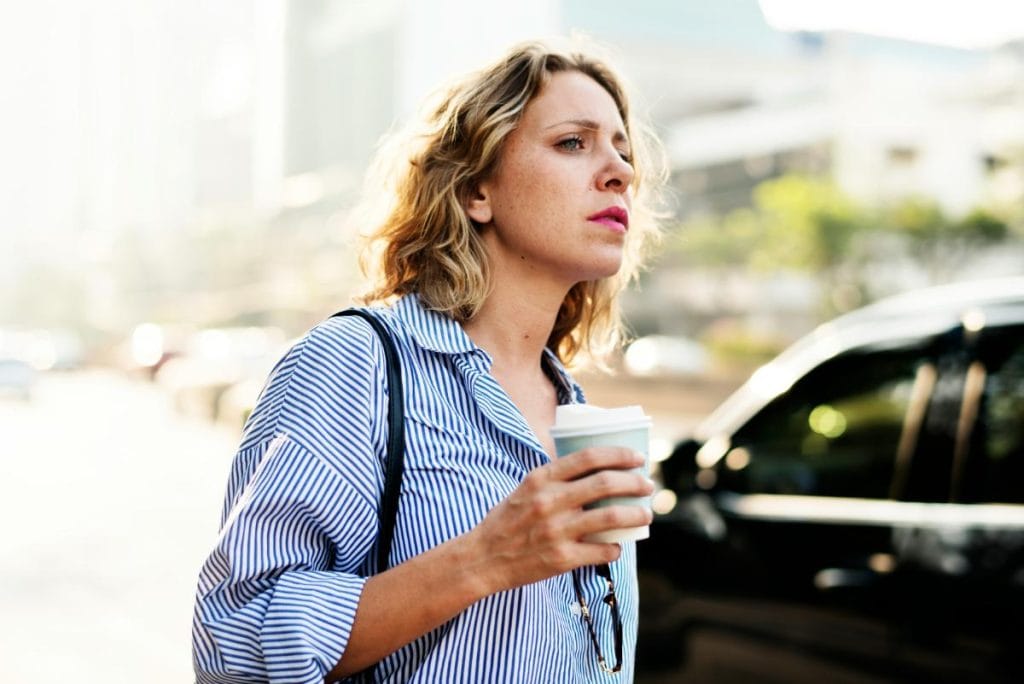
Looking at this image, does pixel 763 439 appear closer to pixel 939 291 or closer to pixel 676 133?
pixel 939 291

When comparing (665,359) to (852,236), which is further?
(852,236)

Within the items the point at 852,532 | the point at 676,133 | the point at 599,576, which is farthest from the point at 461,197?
the point at 676,133

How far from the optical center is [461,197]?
189 centimetres

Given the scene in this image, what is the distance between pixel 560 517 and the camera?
1.29m

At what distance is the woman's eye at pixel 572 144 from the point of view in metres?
1.84

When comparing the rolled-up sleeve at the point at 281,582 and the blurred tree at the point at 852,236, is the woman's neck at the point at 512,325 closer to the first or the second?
the rolled-up sleeve at the point at 281,582

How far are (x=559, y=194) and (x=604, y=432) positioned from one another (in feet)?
1.82

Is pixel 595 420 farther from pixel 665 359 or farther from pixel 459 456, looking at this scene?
pixel 665 359

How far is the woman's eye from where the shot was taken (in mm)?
1838

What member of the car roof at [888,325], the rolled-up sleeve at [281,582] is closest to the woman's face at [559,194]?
the rolled-up sleeve at [281,582]

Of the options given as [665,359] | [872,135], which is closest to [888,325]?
[665,359]

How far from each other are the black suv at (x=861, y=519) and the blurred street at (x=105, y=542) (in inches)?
133

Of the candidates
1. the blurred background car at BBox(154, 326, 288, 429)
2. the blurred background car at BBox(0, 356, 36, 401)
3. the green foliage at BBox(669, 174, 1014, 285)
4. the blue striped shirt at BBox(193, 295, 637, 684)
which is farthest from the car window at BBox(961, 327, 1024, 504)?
the blurred background car at BBox(0, 356, 36, 401)

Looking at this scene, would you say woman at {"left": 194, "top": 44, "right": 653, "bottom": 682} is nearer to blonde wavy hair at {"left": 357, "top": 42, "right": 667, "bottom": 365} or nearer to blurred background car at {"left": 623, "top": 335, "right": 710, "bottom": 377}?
blonde wavy hair at {"left": 357, "top": 42, "right": 667, "bottom": 365}
